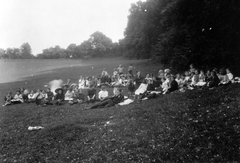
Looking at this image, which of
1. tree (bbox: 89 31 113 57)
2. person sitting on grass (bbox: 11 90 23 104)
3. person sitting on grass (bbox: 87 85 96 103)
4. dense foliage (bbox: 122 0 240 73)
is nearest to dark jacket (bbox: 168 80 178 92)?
person sitting on grass (bbox: 87 85 96 103)

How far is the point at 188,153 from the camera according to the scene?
7496 mm

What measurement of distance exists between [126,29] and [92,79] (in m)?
35.6

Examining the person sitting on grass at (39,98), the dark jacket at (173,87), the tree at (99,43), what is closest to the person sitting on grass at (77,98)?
the person sitting on grass at (39,98)

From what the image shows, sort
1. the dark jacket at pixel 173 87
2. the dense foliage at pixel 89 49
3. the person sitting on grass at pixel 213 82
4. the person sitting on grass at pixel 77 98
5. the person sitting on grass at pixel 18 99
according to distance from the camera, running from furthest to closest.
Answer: the dense foliage at pixel 89 49, the person sitting on grass at pixel 18 99, the person sitting on grass at pixel 77 98, the dark jacket at pixel 173 87, the person sitting on grass at pixel 213 82

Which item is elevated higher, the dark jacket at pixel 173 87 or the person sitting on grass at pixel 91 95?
the dark jacket at pixel 173 87

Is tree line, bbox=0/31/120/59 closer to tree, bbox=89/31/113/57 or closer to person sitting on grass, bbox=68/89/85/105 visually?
tree, bbox=89/31/113/57

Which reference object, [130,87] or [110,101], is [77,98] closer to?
[110,101]

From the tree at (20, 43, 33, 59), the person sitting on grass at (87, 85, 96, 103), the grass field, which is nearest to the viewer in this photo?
the grass field

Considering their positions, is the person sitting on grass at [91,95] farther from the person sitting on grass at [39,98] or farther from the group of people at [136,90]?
the person sitting on grass at [39,98]

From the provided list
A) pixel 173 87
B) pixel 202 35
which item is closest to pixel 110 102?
pixel 173 87

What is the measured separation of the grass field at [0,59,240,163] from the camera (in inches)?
306

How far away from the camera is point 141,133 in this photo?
9578 mm

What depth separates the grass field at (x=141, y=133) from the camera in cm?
777

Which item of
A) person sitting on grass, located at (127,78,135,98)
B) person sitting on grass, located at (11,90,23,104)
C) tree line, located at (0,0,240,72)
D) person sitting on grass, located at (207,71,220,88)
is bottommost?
person sitting on grass, located at (11,90,23,104)
